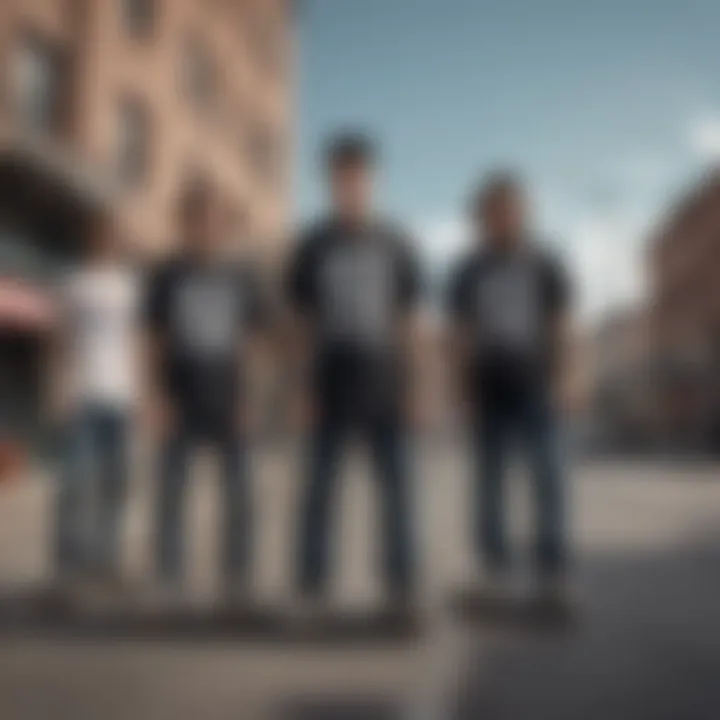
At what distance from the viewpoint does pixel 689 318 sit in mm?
52625

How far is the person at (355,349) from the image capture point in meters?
4.26

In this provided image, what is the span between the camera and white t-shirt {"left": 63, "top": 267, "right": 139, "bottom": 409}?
4977mm

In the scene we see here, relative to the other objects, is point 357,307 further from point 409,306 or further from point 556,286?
point 556,286

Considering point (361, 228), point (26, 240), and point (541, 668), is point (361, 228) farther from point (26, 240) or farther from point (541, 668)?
point (26, 240)

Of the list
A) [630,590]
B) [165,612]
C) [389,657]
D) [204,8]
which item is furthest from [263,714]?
[204,8]

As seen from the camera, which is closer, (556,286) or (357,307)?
(357,307)

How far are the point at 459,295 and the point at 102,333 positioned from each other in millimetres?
1823

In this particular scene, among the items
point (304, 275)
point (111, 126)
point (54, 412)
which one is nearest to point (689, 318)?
point (111, 126)

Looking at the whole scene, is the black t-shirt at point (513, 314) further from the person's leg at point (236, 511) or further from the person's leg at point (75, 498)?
the person's leg at point (75, 498)

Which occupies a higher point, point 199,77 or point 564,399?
point 199,77

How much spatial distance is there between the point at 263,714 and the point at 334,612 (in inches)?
45.4

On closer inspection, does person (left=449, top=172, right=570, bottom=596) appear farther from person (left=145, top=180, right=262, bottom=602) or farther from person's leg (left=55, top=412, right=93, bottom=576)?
person's leg (left=55, top=412, right=93, bottom=576)

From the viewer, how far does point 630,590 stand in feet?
17.0

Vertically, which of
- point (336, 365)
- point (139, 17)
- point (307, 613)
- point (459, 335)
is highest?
point (139, 17)
